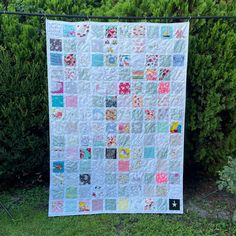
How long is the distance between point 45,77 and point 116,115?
75 cm

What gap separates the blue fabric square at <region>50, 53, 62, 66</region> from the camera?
313cm

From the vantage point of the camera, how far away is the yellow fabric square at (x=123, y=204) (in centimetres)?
335

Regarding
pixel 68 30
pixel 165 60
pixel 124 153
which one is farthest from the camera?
pixel 124 153

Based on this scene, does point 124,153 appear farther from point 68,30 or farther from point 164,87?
point 68,30

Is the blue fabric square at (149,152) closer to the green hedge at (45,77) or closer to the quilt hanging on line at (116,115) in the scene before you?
the quilt hanging on line at (116,115)

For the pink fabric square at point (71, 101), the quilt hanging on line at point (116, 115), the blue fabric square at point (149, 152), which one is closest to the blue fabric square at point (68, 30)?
the quilt hanging on line at point (116, 115)

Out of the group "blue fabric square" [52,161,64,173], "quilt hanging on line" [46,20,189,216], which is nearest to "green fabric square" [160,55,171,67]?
"quilt hanging on line" [46,20,189,216]

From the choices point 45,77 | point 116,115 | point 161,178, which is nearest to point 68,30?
point 45,77

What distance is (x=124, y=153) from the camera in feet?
10.9

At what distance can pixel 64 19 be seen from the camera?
3.34 m

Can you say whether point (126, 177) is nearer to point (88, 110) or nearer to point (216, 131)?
point (88, 110)

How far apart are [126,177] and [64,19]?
5.23ft

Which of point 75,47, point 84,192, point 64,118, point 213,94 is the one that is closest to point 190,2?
point 213,94

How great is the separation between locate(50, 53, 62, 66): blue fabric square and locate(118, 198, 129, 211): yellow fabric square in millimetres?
1387
